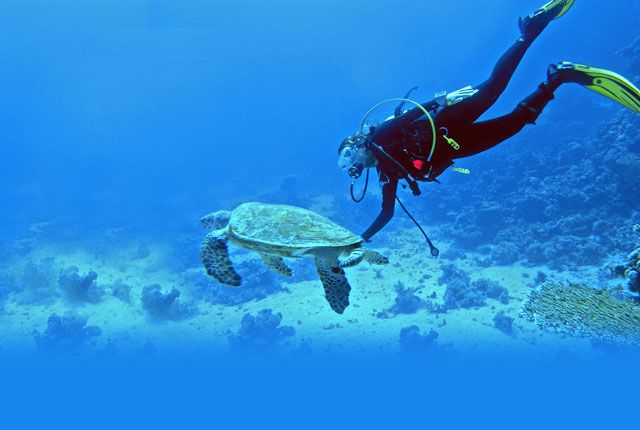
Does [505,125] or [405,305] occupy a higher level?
[505,125]

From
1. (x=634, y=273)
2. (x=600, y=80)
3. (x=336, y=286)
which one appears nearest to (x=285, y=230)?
(x=336, y=286)

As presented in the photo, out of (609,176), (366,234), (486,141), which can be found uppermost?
(609,176)

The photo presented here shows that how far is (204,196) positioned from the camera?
33062 millimetres

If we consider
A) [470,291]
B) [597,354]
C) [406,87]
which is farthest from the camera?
[406,87]

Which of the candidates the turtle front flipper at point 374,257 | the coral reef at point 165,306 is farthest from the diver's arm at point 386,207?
the coral reef at point 165,306

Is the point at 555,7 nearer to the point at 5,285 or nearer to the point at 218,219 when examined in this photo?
the point at 218,219

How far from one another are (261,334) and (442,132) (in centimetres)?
907

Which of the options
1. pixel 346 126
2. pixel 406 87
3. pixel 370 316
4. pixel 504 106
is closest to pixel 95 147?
pixel 346 126

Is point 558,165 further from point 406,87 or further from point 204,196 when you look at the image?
point 406,87

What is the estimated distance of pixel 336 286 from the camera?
379 centimetres

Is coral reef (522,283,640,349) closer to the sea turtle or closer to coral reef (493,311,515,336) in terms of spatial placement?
the sea turtle

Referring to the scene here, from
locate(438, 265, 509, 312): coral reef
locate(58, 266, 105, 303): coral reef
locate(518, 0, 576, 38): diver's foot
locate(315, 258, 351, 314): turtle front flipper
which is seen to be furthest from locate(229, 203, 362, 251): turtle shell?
locate(58, 266, 105, 303): coral reef

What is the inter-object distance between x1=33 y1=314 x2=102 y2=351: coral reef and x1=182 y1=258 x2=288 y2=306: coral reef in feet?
12.9

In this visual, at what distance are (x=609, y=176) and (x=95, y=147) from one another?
97644 mm
